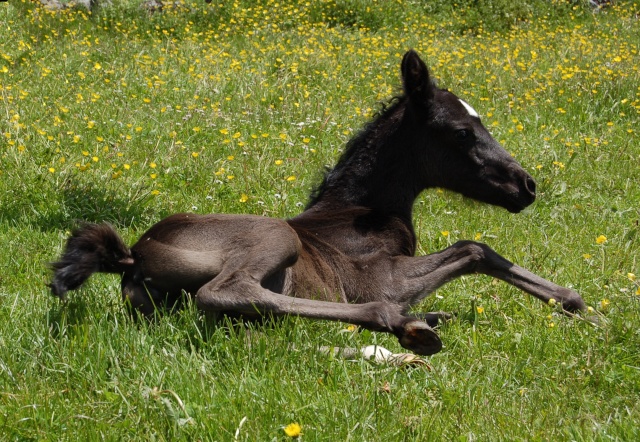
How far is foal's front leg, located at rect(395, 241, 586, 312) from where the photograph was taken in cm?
491

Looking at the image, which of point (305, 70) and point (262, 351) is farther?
point (305, 70)

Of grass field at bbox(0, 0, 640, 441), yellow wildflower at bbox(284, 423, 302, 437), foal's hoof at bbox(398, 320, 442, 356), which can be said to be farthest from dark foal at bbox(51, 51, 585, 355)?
yellow wildflower at bbox(284, 423, 302, 437)

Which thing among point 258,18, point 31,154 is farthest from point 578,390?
point 258,18

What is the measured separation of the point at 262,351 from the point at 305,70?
6737mm

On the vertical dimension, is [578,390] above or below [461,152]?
below

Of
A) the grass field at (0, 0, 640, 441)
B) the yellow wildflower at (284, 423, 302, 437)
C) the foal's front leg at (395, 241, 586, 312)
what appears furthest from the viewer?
the foal's front leg at (395, 241, 586, 312)

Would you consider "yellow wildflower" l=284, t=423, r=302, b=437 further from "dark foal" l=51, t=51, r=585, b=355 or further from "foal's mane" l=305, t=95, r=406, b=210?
"foal's mane" l=305, t=95, r=406, b=210

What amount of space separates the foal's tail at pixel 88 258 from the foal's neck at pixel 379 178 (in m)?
1.54

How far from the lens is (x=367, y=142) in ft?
18.2

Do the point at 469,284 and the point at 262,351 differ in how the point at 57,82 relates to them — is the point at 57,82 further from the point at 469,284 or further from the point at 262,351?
the point at 262,351

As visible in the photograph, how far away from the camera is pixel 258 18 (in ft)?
45.8

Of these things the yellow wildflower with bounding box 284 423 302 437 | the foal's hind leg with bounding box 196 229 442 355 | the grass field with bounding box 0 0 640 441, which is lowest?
the grass field with bounding box 0 0 640 441

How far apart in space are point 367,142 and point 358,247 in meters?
0.77

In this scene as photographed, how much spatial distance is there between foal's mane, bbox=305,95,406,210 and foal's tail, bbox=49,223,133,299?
158 cm
